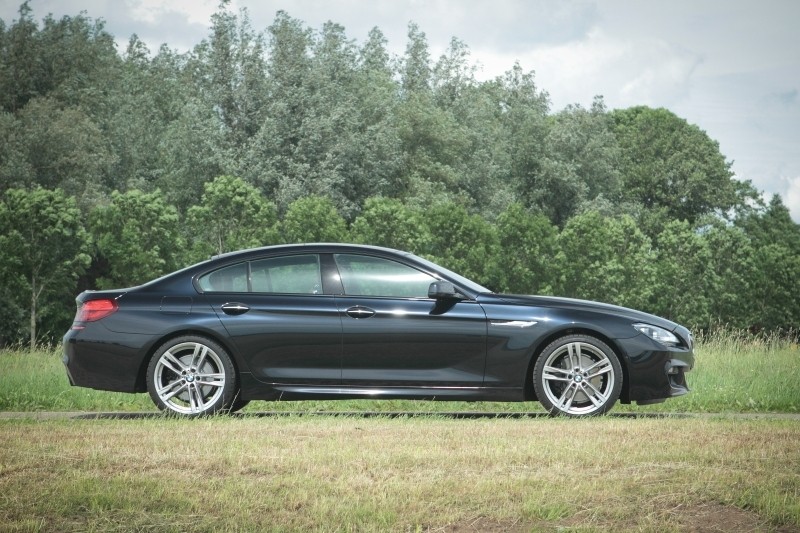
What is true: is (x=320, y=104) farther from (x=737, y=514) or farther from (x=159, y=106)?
(x=737, y=514)

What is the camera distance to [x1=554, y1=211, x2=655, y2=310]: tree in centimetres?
5422

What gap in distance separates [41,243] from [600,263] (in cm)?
2463

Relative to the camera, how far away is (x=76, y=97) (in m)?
59.8

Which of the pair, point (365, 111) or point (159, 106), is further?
point (159, 106)

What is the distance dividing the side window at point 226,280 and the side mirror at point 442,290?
69.2 inches

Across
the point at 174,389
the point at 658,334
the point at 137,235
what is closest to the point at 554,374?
the point at 658,334

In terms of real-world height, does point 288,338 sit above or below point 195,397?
above

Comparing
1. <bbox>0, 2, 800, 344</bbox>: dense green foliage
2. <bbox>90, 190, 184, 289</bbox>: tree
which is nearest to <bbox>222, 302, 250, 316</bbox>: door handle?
<bbox>0, 2, 800, 344</bbox>: dense green foliage

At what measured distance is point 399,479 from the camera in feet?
22.6

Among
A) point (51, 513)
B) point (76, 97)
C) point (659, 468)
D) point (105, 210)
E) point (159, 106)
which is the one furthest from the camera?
point (159, 106)

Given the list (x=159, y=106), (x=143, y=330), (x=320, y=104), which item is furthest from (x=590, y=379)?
(x=159, y=106)

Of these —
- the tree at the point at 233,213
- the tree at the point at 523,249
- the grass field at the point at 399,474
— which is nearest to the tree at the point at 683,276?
the tree at the point at 523,249

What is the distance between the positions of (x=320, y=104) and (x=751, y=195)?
26643 millimetres

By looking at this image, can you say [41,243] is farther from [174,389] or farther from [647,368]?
[647,368]
